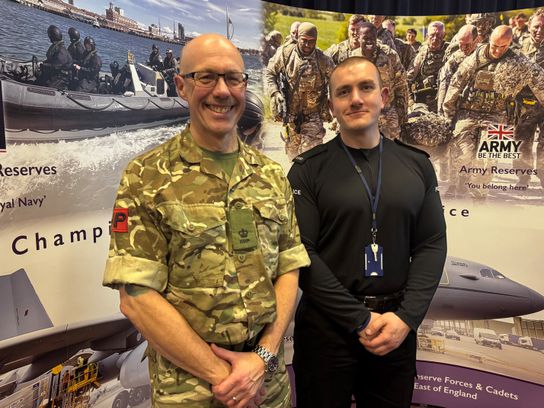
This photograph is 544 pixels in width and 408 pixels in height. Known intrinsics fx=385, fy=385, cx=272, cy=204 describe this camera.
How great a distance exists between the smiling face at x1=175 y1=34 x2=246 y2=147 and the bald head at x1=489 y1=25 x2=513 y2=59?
1786 millimetres

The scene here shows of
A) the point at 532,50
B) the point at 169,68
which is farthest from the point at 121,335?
the point at 532,50

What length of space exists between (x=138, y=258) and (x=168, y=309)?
16 cm

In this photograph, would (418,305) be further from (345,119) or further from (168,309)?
(168,309)

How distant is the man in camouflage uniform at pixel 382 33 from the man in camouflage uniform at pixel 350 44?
2.3 inches

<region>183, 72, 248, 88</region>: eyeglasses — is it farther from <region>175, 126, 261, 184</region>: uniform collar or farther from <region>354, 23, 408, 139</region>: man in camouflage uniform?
<region>354, 23, 408, 139</region>: man in camouflage uniform

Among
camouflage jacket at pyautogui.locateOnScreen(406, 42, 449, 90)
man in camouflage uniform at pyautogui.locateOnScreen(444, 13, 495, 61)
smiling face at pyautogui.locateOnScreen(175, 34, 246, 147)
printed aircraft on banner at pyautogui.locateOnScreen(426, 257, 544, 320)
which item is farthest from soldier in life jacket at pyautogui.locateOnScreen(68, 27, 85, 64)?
printed aircraft on banner at pyautogui.locateOnScreen(426, 257, 544, 320)

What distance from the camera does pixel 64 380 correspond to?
1590 millimetres

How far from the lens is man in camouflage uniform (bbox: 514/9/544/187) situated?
6.97ft

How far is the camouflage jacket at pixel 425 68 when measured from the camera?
226cm

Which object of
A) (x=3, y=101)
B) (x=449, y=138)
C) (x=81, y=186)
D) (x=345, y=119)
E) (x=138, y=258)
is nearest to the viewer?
(x=138, y=258)

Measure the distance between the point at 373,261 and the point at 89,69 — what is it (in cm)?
136

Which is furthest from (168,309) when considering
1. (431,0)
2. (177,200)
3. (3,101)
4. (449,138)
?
(431,0)

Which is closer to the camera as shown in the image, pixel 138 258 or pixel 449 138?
pixel 138 258

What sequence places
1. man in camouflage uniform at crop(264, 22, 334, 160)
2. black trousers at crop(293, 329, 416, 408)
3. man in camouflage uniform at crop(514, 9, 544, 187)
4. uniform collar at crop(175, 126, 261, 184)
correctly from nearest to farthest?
1. uniform collar at crop(175, 126, 261, 184)
2. black trousers at crop(293, 329, 416, 408)
3. man in camouflage uniform at crop(514, 9, 544, 187)
4. man in camouflage uniform at crop(264, 22, 334, 160)
